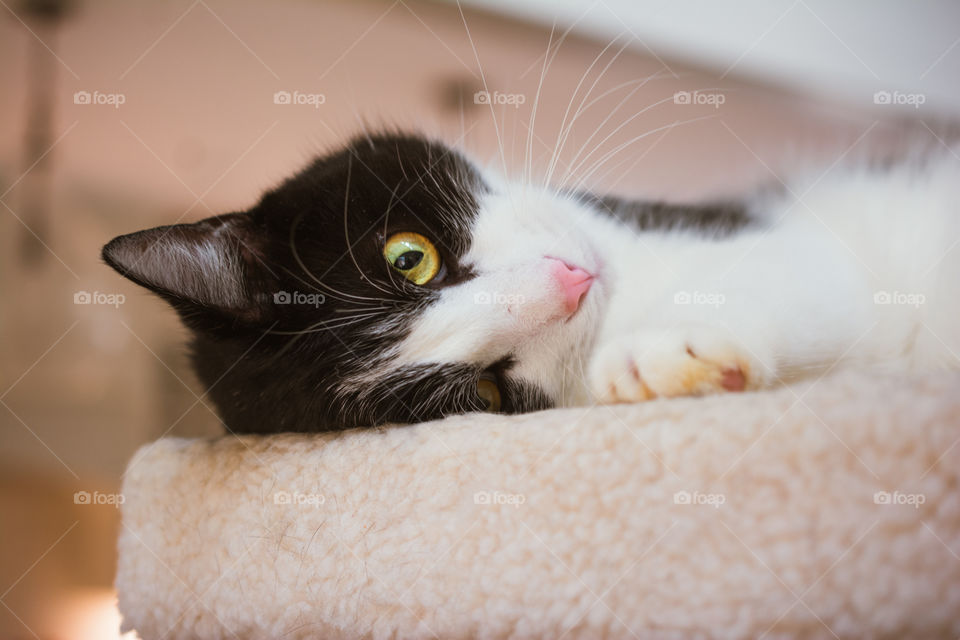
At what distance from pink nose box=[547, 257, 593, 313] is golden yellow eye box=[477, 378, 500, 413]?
0.17 metres

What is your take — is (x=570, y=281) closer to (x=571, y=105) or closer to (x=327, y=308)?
(x=327, y=308)

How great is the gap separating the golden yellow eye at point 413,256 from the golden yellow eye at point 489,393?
0.18 m

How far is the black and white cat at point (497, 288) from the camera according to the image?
0.71 metres

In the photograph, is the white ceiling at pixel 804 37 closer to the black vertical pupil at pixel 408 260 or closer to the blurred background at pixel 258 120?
the blurred background at pixel 258 120

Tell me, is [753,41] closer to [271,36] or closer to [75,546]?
[271,36]

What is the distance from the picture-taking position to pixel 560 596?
57 centimetres

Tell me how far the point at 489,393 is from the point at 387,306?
21 cm

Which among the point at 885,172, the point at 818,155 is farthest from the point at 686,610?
the point at 818,155

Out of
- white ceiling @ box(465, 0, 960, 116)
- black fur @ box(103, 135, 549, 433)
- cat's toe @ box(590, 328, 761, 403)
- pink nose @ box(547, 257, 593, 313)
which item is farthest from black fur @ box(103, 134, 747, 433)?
white ceiling @ box(465, 0, 960, 116)

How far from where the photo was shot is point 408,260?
34.0 inches

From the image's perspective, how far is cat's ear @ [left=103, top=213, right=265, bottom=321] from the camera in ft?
2.42

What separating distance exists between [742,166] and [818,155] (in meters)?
0.19

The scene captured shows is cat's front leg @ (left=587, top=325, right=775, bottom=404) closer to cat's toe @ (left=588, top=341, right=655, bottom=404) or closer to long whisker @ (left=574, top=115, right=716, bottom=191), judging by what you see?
cat's toe @ (left=588, top=341, right=655, bottom=404)

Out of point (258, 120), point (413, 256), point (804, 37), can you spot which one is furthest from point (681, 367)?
point (258, 120)
